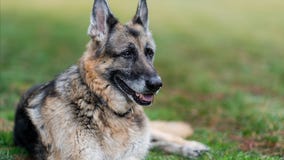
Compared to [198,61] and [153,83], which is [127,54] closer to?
[153,83]

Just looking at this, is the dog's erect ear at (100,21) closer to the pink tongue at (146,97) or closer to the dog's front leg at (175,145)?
the pink tongue at (146,97)

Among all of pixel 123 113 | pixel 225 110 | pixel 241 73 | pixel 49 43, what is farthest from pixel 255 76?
pixel 123 113

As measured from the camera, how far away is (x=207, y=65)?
18812 millimetres

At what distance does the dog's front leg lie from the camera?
27.9 feet

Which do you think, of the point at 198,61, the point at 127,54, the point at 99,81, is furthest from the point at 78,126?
the point at 198,61

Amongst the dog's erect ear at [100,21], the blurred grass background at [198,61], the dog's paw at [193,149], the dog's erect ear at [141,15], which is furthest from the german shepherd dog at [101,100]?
the dog's paw at [193,149]

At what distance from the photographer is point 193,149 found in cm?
852

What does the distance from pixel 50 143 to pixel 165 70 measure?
11047 mm

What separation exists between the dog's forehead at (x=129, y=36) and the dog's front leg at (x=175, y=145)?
6.93 feet

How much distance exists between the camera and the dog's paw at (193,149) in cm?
846

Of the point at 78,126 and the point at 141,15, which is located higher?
the point at 141,15

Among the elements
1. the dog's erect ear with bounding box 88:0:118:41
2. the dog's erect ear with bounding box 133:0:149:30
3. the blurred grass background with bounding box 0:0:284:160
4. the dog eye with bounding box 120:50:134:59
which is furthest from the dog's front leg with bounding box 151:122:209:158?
the dog's erect ear with bounding box 88:0:118:41

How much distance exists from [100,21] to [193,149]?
A: 9.08 feet

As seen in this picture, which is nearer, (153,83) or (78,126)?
(153,83)
